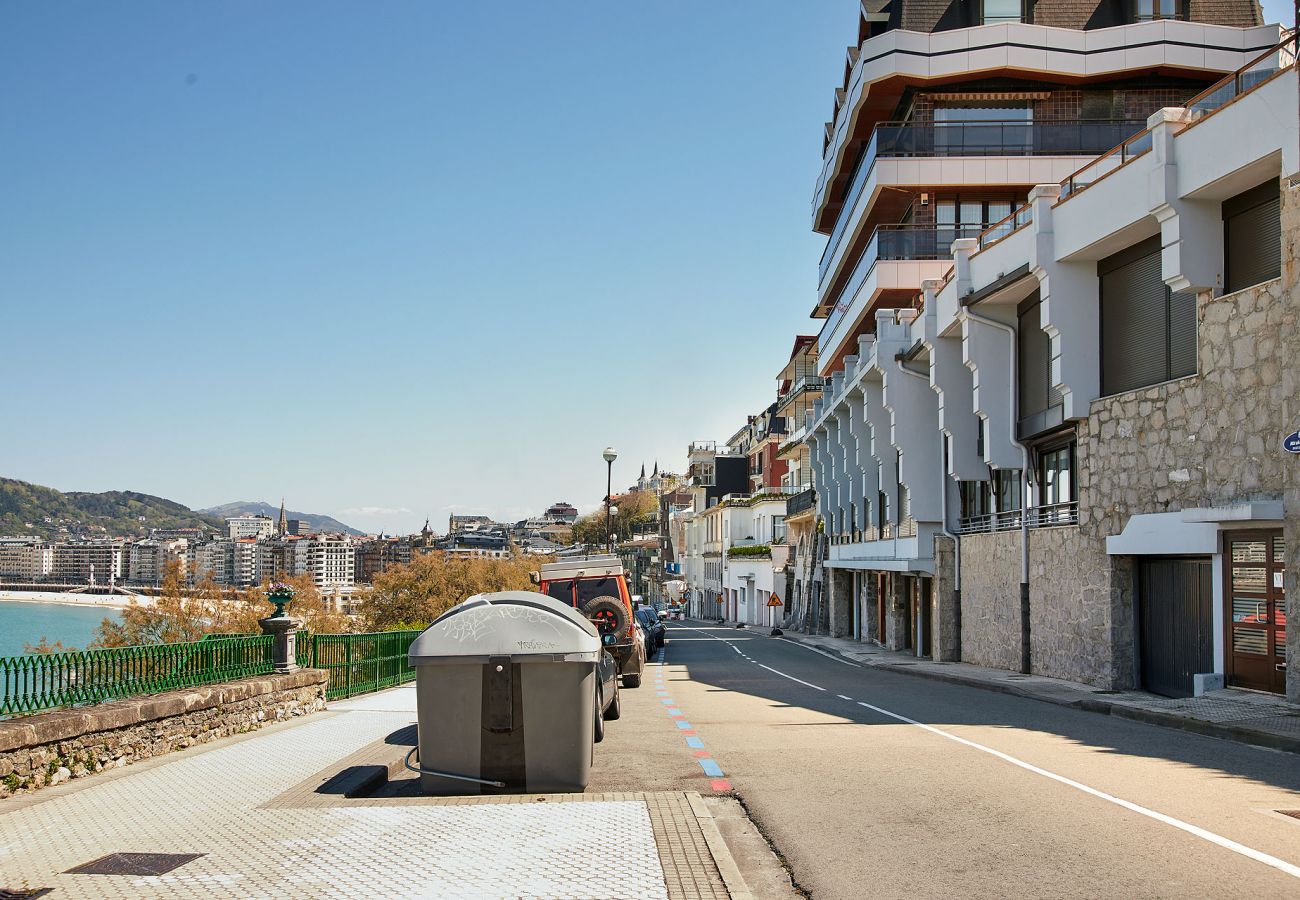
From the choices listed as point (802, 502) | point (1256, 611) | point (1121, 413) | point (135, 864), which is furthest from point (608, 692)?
point (802, 502)

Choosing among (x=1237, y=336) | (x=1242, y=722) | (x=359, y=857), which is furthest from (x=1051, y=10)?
(x=359, y=857)

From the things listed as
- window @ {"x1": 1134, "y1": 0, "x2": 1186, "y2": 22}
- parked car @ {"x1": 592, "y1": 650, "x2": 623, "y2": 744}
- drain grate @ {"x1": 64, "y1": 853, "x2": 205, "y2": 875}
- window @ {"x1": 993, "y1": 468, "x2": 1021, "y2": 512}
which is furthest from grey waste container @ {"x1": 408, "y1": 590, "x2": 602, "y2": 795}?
window @ {"x1": 1134, "y1": 0, "x2": 1186, "y2": 22}

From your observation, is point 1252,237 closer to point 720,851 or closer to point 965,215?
point 720,851

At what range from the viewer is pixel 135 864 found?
22.3 feet

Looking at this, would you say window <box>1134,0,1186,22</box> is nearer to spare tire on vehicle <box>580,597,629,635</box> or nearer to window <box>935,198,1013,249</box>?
window <box>935,198,1013,249</box>

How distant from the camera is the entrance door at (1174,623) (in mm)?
17469

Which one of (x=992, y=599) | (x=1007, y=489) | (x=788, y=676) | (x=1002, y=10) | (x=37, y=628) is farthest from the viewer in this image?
(x=37, y=628)

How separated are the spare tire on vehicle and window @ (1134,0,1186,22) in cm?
3111

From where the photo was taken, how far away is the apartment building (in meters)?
15.5

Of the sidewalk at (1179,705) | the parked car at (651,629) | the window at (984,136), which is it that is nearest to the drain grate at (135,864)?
the sidewalk at (1179,705)

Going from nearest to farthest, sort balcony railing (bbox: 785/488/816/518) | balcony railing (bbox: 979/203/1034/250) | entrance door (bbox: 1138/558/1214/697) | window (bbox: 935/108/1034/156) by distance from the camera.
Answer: entrance door (bbox: 1138/558/1214/697) < balcony railing (bbox: 979/203/1034/250) < window (bbox: 935/108/1034/156) < balcony railing (bbox: 785/488/816/518)

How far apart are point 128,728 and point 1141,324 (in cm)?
1675

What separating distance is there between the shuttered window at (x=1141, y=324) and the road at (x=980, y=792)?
5999 millimetres

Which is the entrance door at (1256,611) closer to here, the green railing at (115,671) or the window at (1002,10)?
the green railing at (115,671)
